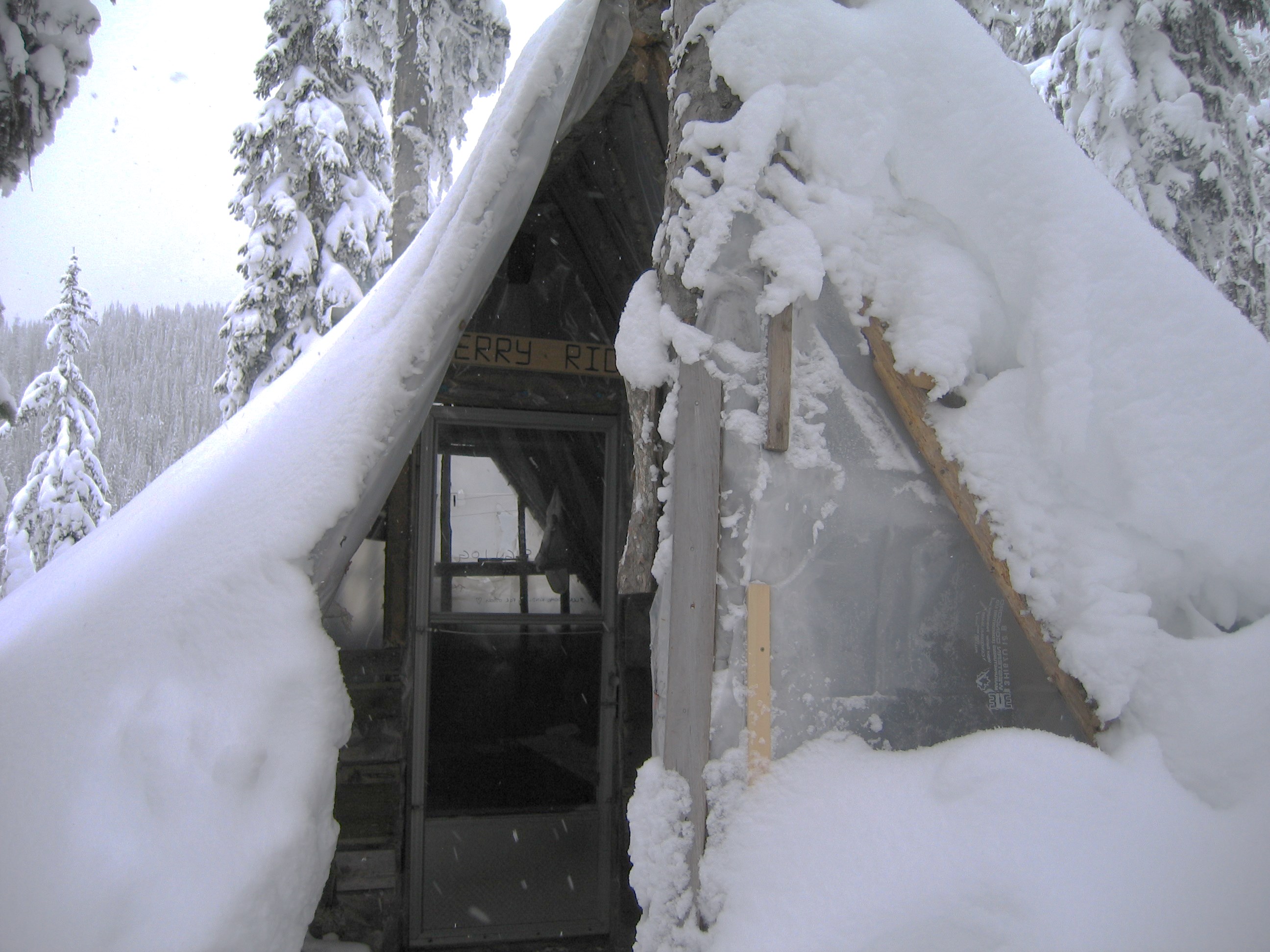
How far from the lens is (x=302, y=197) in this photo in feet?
38.4

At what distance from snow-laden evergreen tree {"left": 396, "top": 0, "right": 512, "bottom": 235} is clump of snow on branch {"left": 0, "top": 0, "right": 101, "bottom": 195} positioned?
608 cm

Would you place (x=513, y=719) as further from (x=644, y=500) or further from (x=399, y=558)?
(x=644, y=500)

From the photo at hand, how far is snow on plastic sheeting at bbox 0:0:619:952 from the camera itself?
1.65m

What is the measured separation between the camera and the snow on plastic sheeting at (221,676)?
5.40ft

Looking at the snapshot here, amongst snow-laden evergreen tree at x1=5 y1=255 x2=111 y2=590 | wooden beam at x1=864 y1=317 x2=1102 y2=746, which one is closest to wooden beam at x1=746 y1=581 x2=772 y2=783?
wooden beam at x1=864 y1=317 x2=1102 y2=746

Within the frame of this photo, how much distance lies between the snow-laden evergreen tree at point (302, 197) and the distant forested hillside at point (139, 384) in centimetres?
1962

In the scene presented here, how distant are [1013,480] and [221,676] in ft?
6.62

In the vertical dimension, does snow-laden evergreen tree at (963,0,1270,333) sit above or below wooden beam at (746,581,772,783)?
above

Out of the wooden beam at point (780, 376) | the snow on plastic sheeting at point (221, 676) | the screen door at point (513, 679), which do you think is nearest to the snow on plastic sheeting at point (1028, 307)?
the wooden beam at point (780, 376)

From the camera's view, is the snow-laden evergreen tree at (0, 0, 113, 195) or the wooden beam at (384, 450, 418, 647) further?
the wooden beam at (384, 450, 418, 647)

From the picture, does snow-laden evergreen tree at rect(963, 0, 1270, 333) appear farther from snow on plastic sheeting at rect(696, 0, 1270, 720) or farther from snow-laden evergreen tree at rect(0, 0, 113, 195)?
snow-laden evergreen tree at rect(0, 0, 113, 195)

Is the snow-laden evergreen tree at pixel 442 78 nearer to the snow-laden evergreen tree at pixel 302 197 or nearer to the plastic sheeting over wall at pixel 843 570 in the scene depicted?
the snow-laden evergreen tree at pixel 302 197

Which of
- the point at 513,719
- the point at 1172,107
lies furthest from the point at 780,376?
the point at 1172,107

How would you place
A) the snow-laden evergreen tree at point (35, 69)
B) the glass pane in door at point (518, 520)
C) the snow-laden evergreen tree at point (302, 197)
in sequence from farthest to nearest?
1. the snow-laden evergreen tree at point (302, 197)
2. the glass pane in door at point (518, 520)
3. the snow-laden evergreen tree at point (35, 69)
